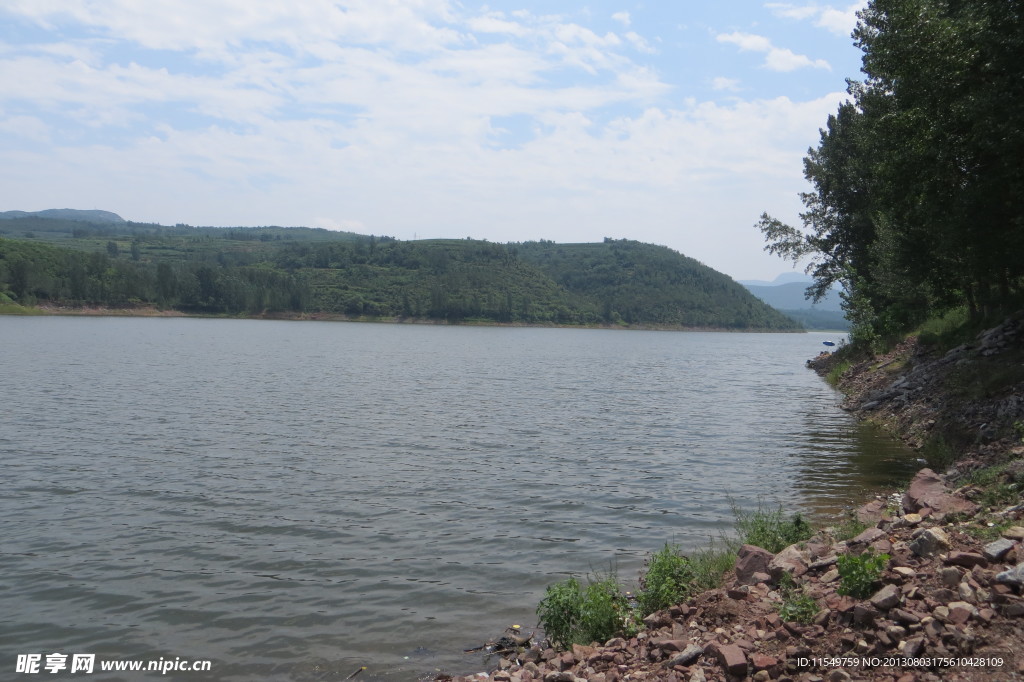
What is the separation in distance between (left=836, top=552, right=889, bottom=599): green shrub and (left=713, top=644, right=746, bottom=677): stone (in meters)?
1.49

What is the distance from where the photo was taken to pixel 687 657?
7762 millimetres

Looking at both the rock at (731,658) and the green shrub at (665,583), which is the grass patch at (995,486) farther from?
the rock at (731,658)

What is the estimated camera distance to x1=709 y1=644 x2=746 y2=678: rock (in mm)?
7250

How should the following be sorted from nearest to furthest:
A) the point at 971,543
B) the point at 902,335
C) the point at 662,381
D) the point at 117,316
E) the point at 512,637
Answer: the point at 971,543 < the point at 512,637 < the point at 902,335 < the point at 662,381 < the point at 117,316

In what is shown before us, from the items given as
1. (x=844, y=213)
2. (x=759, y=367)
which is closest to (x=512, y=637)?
(x=844, y=213)

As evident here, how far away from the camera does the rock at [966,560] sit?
7.72 meters

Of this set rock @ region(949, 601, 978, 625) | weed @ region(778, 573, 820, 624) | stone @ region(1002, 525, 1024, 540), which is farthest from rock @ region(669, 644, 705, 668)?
stone @ region(1002, 525, 1024, 540)

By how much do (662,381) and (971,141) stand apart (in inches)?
1412

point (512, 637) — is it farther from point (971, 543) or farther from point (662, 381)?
point (662, 381)

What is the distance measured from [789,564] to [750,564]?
0.61 metres

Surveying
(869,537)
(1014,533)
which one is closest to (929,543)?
(1014,533)

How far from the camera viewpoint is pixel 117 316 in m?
169

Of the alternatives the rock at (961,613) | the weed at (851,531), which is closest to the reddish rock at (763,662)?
the rock at (961,613)

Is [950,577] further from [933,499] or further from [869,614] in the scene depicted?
[933,499]
